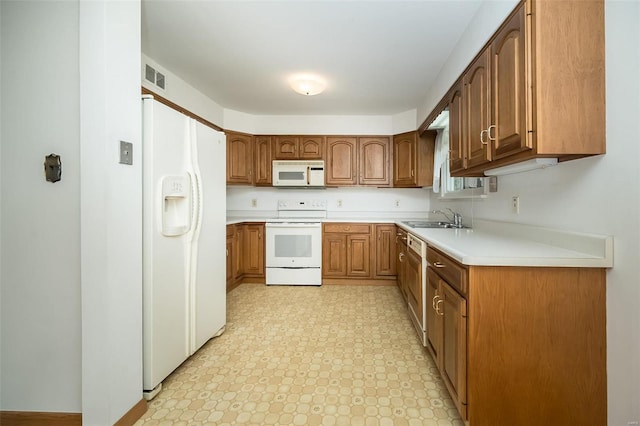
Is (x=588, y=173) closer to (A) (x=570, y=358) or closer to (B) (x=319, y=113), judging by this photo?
(A) (x=570, y=358)

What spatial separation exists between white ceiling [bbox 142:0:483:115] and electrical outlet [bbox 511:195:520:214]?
1267mm

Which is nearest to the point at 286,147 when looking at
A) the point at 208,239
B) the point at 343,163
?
the point at 343,163

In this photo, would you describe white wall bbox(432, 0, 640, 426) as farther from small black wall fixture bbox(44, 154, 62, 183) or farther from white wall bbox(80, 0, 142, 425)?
small black wall fixture bbox(44, 154, 62, 183)

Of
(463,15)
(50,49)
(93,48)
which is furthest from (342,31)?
(50,49)

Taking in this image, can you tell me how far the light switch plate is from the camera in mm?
1413

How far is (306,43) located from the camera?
2.36 m

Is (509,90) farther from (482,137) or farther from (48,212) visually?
(48,212)

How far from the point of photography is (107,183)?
1334 mm

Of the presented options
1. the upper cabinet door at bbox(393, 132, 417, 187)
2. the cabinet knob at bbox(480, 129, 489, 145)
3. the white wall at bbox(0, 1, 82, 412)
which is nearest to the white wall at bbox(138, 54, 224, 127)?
the white wall at bbox(0, 1, 82, 412)

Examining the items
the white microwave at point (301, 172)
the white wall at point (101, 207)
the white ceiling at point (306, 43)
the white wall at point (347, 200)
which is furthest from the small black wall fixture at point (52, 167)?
the white wall at point (347, 200)

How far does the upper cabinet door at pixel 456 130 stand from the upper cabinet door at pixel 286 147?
2.34 m

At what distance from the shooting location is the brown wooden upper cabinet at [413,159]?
385 cm

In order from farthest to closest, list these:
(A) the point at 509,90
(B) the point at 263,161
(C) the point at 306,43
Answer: (B) the point at 263,161
(C) the point at 306,43
(A) the point at 509,90

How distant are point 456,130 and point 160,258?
7.17 ft
